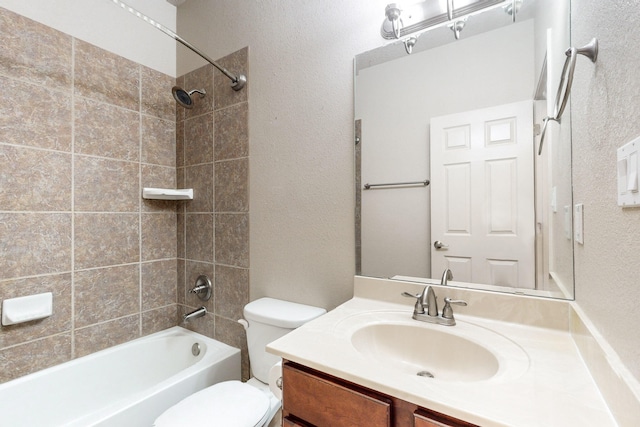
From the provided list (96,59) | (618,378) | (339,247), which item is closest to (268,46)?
(96,59)

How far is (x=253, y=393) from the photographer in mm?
1175

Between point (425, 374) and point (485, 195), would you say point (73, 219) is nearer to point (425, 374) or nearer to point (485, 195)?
point (425, 374)

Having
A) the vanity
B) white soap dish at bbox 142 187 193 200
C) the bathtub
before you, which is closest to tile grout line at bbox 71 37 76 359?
the bathtub

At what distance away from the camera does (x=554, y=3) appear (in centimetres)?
92

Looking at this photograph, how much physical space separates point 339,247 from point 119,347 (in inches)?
57.1

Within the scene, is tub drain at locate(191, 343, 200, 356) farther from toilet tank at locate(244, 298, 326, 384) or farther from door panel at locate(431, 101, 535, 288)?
door panel at locate(431, 101, 535, 288)

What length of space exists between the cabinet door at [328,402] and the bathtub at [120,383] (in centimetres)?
81

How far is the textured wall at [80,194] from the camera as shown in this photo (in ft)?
4.33

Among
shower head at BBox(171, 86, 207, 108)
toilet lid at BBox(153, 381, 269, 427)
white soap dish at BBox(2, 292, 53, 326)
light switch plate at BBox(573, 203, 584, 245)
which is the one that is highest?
shower head at BBox(171, 86, 207, 108)

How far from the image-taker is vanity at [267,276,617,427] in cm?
54

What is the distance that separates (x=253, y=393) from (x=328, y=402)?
0.63 metres

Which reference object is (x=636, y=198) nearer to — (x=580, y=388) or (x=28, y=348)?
(x=580, y=388)

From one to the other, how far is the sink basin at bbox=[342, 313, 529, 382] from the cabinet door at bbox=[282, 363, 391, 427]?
114 millimetres

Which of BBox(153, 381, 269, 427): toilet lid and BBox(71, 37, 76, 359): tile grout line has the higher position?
BBox(71, 37, 76, 359): tile grout line
